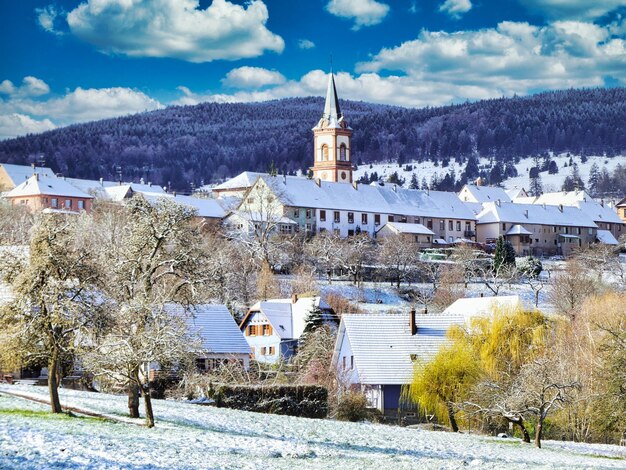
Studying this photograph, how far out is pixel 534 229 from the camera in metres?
138

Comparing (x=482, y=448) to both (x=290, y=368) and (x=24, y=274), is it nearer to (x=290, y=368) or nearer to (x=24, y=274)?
(x=24, y=274)

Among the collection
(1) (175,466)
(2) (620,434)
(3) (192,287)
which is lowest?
(2) (620,434)

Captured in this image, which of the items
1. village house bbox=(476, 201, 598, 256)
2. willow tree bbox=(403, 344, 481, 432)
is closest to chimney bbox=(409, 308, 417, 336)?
willow tree bbox=(403, 344, 481, 432)

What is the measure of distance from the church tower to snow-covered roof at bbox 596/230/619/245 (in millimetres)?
37727

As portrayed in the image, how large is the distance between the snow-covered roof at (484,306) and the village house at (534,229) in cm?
6561

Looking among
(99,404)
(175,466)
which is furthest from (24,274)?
(175,466)

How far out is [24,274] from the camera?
2956 centimetres

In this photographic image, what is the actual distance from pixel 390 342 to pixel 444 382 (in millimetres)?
6912

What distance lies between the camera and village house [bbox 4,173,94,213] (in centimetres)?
12219

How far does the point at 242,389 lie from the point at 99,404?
8.93 metres

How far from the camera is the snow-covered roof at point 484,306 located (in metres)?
55.5

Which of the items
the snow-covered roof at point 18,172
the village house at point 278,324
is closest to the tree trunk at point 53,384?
the village house at point 278,324

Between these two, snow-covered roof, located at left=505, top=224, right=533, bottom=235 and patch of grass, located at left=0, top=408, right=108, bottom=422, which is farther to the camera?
snow-covered roof, located at left=505, top=224, right=533, bottom=235

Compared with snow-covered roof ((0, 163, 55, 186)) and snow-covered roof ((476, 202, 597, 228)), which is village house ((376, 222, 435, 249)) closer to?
snow-covered roof ((476, 202, 597, 228))
